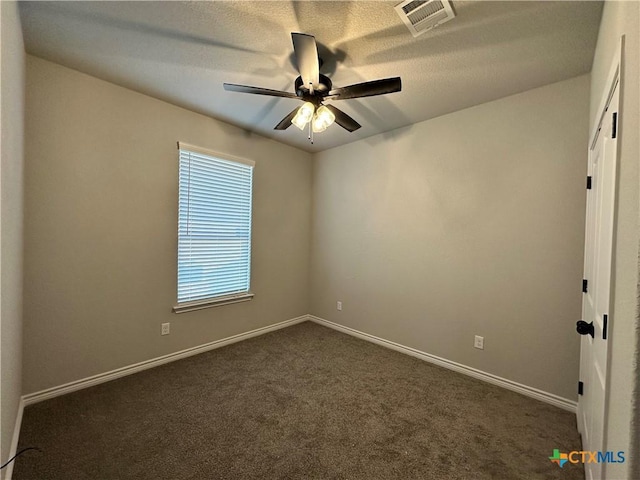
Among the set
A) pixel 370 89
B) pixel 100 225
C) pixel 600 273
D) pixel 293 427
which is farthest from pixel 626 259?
pixel 100 225

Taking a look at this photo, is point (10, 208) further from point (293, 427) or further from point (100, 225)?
point (293, 427)

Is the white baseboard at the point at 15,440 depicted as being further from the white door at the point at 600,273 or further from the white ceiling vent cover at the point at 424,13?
the white ceiling vent cover at the point at 424,13

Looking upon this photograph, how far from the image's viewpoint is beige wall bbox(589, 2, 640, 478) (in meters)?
0.80

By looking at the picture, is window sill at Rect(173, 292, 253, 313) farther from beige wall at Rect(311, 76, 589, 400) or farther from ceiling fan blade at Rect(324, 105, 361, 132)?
ceiling fan blade at Rect(324, 105, 361, 132)

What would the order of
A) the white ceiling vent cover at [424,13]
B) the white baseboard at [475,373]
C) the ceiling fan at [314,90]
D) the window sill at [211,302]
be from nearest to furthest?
the white ceiling vent cover at [424,13] < the ceiling fan at [314,90] < the white baseboard at [475,373] < the window sill at [211,302]

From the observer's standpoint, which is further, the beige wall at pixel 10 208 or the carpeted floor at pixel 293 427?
the carpeted floor at pixel 293 427

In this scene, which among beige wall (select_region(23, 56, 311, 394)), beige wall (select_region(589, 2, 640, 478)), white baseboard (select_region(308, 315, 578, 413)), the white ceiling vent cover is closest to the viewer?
beige wall (select_region(589, 2, 640, 478))

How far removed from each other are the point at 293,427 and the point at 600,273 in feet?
6.76

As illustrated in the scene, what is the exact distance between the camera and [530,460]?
164 centimetres

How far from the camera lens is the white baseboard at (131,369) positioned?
207 cm

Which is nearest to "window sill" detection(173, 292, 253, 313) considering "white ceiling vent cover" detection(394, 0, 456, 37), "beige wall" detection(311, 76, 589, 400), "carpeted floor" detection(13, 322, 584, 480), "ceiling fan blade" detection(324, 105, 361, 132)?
"carpeted floor" detection(13, 322, 584, 480)

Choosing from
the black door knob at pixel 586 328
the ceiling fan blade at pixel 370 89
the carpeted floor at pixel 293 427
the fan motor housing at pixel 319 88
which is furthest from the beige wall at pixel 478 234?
the fan motor housing at pixel 319 88

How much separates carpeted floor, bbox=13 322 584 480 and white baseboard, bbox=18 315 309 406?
0.07 metres

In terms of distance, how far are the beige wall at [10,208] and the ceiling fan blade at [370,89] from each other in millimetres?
1687
